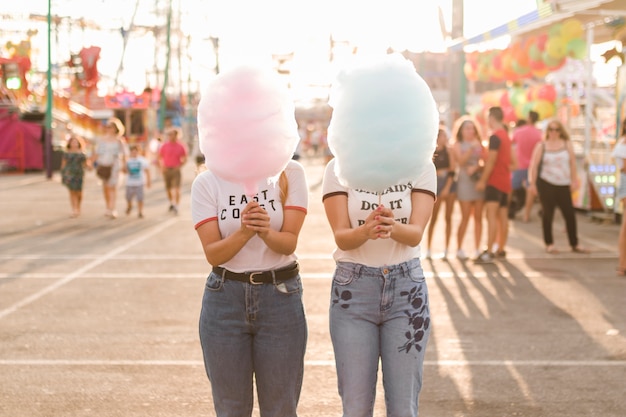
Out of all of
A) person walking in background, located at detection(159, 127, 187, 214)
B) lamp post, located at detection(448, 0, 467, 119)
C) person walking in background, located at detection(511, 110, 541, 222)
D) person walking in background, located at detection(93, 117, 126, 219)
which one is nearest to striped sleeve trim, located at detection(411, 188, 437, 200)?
person walking in background, located at detection(511, 110, 541, 222)

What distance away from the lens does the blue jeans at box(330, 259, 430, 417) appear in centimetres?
364

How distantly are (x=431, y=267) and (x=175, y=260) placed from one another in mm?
3011

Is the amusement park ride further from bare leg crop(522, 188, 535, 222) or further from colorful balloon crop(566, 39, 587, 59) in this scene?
bare leg crop(522, 188, 535, 222)

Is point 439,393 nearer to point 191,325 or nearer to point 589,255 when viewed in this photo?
point 191,325

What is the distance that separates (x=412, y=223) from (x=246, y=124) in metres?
0.80

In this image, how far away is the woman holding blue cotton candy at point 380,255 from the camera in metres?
3.46

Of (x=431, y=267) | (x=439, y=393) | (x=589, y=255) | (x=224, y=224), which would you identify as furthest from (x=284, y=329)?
(x=589, y=255)

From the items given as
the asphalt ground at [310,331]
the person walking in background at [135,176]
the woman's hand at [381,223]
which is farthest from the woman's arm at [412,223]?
the person walking in background at [135,176]

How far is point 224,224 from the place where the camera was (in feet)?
11.8

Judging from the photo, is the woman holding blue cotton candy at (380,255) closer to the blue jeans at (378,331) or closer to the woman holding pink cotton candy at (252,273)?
the blue jeans at (378,331)

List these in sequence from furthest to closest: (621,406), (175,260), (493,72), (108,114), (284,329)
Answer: (108,114), (493,72), (175,260), (621,406), (284,329)

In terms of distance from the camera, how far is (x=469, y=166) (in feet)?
34.0

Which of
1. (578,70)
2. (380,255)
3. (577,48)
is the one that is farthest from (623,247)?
(578,70)

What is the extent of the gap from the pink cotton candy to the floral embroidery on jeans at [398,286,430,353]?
75cm
